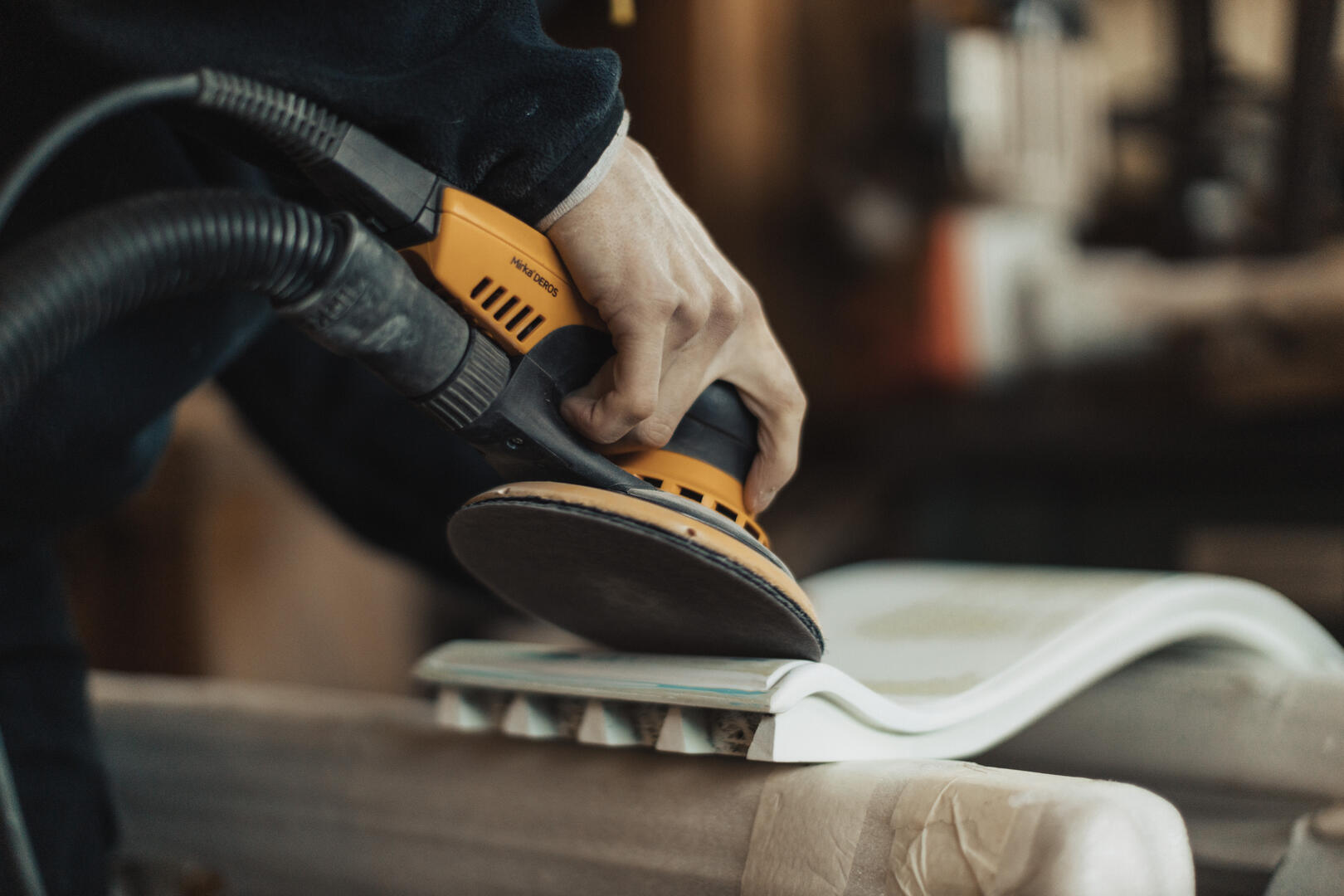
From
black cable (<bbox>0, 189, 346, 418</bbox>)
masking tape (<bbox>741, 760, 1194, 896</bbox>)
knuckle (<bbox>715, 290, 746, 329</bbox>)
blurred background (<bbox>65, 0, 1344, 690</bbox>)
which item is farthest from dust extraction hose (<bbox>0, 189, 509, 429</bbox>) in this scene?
blurred background (<bbox>65, 0, 1344, 690</bbox>)

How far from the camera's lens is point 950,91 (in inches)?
110

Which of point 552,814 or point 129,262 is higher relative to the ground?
point 129,262

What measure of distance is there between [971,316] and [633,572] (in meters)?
2.50

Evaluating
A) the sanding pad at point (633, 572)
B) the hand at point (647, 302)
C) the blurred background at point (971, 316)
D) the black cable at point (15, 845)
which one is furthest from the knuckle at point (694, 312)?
the blurred background at point (971, 316)

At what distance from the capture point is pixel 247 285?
0.40m

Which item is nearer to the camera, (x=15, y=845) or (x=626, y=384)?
(x=15, y=845)

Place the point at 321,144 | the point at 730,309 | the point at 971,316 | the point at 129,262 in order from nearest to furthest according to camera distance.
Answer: the point at 129,262, the point at 321,144, the point at 730,309, the point at 971,316

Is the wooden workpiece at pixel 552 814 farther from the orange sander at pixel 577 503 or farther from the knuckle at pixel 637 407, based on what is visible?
the knuckle at pixel 637 407

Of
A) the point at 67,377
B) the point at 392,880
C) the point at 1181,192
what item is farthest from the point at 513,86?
the point at 1181,192

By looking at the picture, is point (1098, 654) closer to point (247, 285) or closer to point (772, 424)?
point (772, 424)

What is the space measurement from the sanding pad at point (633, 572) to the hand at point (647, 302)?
0.22ft

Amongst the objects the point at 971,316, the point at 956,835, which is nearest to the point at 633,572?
the point at 956,835

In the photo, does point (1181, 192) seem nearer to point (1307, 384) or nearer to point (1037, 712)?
point (1307, 384)

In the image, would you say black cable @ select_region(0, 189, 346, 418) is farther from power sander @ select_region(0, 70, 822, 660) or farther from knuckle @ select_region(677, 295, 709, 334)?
knuckle @ select_region(677, 295, 709, 334)
